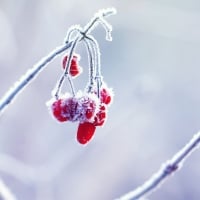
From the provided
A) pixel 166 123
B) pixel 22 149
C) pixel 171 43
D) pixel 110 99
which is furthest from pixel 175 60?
pixel 110 99

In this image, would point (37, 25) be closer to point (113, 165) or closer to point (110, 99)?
point (113, 165)

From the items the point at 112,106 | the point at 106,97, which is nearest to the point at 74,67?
the point at 106,97

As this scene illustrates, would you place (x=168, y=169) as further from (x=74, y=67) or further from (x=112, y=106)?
(x=112, y=106)

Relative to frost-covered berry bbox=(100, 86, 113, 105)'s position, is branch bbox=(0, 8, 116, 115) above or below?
below

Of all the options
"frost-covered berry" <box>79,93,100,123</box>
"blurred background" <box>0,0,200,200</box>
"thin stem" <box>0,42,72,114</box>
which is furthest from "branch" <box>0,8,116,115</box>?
"blurred background" <box>0,0,200,200</box>

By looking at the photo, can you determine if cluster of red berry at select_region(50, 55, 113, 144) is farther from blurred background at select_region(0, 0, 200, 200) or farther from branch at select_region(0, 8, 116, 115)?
blurred background at select_region(0, 0, 200, 200)

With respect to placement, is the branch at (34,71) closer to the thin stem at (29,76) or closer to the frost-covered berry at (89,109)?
the thin stem at (29,76)
